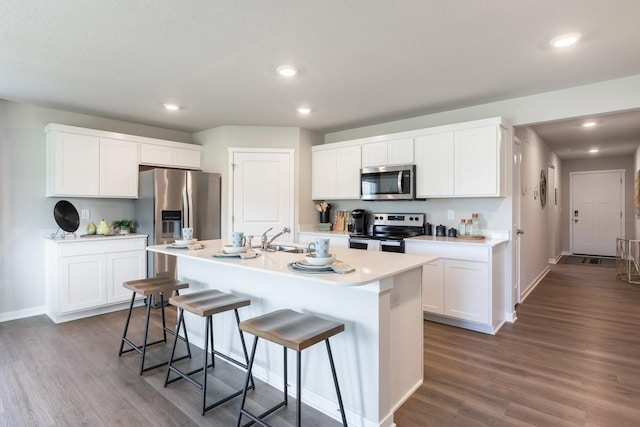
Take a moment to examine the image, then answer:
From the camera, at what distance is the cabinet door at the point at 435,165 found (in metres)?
3.75

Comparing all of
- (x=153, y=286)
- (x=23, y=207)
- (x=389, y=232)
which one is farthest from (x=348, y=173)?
(x=23, y=207)

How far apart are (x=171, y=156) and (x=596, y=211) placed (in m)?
8.78

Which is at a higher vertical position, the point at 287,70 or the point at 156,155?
the point at 287,70

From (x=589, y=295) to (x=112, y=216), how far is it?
6261 millimetres

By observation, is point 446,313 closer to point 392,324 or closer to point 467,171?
point 467,171

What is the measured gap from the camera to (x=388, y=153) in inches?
166

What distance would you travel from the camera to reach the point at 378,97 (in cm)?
354

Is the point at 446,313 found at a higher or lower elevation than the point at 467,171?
lower

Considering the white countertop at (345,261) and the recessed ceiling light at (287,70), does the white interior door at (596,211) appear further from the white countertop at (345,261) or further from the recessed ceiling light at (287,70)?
the recessed ceiling light at (287,70)

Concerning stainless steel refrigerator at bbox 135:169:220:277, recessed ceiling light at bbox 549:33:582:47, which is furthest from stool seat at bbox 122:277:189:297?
recessed ceiling light at bbox 549:33:582:47

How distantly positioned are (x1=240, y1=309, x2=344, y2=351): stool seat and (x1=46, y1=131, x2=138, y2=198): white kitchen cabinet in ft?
10.5

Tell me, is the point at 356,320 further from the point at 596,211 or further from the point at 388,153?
the point at 596,211

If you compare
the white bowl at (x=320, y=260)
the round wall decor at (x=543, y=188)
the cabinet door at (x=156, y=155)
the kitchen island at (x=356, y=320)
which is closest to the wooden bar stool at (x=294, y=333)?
the kitchen island at (x=356, y=320)

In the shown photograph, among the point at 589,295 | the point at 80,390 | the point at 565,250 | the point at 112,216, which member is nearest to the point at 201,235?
the point at 112,216
